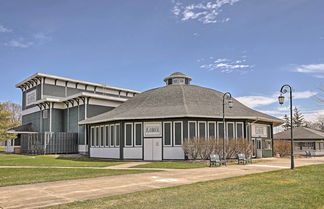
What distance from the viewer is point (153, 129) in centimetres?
2672

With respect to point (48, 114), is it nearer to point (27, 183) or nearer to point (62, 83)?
point (62, 83)

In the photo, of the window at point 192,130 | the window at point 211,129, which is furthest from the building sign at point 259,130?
the window at point 192,130

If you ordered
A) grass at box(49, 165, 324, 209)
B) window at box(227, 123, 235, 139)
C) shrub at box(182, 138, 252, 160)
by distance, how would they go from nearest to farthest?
grass at box(49, 165, 324, 209), shrub at box(182, 138, 252, 160), window at box(227, 123, 235, 139)

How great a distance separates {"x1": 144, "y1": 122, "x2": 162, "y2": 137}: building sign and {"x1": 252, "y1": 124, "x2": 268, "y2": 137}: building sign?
31.9ft

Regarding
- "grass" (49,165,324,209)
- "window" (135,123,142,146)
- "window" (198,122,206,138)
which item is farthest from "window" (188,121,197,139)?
"grass" (49,165,324,209)

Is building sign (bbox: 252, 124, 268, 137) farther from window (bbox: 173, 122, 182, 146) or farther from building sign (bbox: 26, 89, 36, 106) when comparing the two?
building sign (bbox: 26, 89, 36, 106)

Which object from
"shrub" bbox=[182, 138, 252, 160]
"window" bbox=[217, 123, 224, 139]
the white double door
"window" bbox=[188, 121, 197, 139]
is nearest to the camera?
"shrub" bbox=[182, 138, 252, 160]

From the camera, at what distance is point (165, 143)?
1034 inches

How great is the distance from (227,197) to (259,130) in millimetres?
22868

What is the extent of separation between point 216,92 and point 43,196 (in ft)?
87.7

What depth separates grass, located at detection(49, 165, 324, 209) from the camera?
819cm

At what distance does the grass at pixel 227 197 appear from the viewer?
8.19 m

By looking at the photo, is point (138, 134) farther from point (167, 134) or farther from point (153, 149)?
point (167, 134)

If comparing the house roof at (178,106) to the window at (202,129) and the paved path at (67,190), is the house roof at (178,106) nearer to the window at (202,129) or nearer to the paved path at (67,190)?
the window at (202,129)
